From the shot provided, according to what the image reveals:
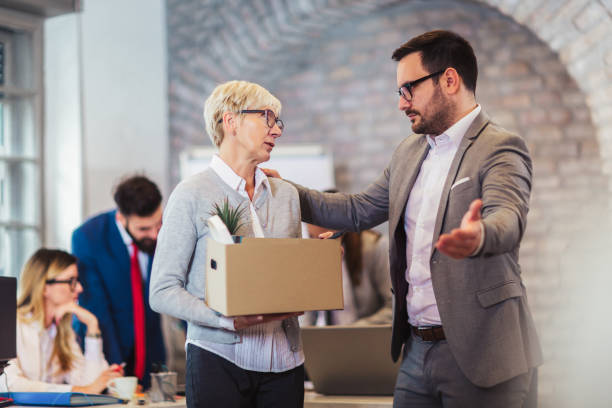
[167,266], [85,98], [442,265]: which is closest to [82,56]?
[85,98]

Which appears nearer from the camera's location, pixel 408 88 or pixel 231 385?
pixel 231 385

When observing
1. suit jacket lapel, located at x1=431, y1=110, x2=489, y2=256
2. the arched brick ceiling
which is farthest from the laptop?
the arched brick ceiling

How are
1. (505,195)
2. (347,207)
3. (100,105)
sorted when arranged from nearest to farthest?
(505,195) < (347,207) < (100,105)

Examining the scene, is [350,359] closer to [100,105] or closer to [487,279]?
[487,279]

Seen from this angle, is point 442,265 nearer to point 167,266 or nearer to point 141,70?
point 167,266

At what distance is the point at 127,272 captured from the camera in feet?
11.4

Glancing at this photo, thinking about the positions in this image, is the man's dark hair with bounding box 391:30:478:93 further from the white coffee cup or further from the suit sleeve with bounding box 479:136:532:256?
the white coffee cup

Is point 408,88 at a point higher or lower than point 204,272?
higher

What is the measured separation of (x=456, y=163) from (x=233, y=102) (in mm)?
642

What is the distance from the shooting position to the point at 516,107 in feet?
14.6

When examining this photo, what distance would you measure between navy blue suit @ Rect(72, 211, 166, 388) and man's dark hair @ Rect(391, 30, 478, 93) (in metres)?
2.04

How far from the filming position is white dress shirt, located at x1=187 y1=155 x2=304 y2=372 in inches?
72.1

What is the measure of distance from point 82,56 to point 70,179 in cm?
80

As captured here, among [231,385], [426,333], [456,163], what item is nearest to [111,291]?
[231,385]
